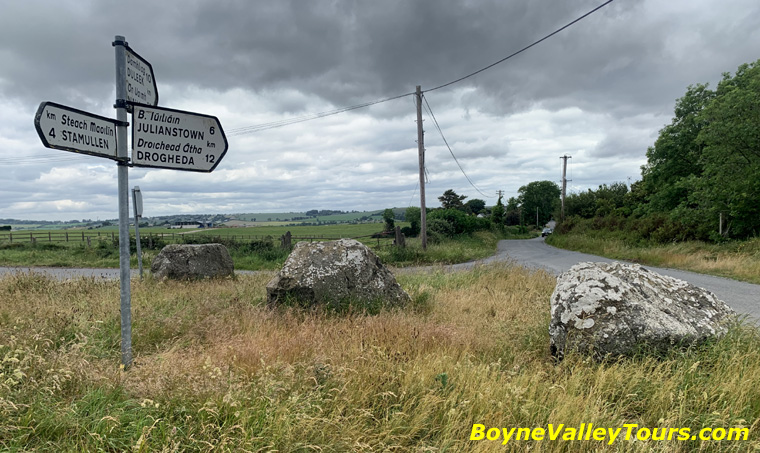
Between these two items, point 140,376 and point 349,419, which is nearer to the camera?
point 349,419

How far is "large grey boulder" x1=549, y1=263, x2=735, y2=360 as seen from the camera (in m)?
3.91

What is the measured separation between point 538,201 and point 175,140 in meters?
93.4

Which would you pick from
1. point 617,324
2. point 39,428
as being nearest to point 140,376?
point 39,428

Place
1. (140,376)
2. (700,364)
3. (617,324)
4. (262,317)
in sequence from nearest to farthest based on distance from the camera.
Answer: (140,376), (700,364), (617,324), (262,317)

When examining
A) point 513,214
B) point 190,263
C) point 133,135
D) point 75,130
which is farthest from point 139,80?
point 513,214

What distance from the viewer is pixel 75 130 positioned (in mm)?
2785

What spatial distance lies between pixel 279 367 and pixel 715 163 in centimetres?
2637

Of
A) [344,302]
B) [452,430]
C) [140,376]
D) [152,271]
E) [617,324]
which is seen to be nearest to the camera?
[452,430]

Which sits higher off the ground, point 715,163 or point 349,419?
point 715,163

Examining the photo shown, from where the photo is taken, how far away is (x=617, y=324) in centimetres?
395

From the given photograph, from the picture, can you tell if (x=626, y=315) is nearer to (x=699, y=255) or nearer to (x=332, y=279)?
(x=332, y=279)

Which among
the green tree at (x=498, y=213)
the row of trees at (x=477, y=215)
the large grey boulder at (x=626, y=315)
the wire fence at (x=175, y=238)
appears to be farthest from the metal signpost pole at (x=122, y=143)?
the green tree at (x=498, y=213)

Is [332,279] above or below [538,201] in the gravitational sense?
below

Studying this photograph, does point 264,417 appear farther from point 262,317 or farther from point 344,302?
point 344,302
